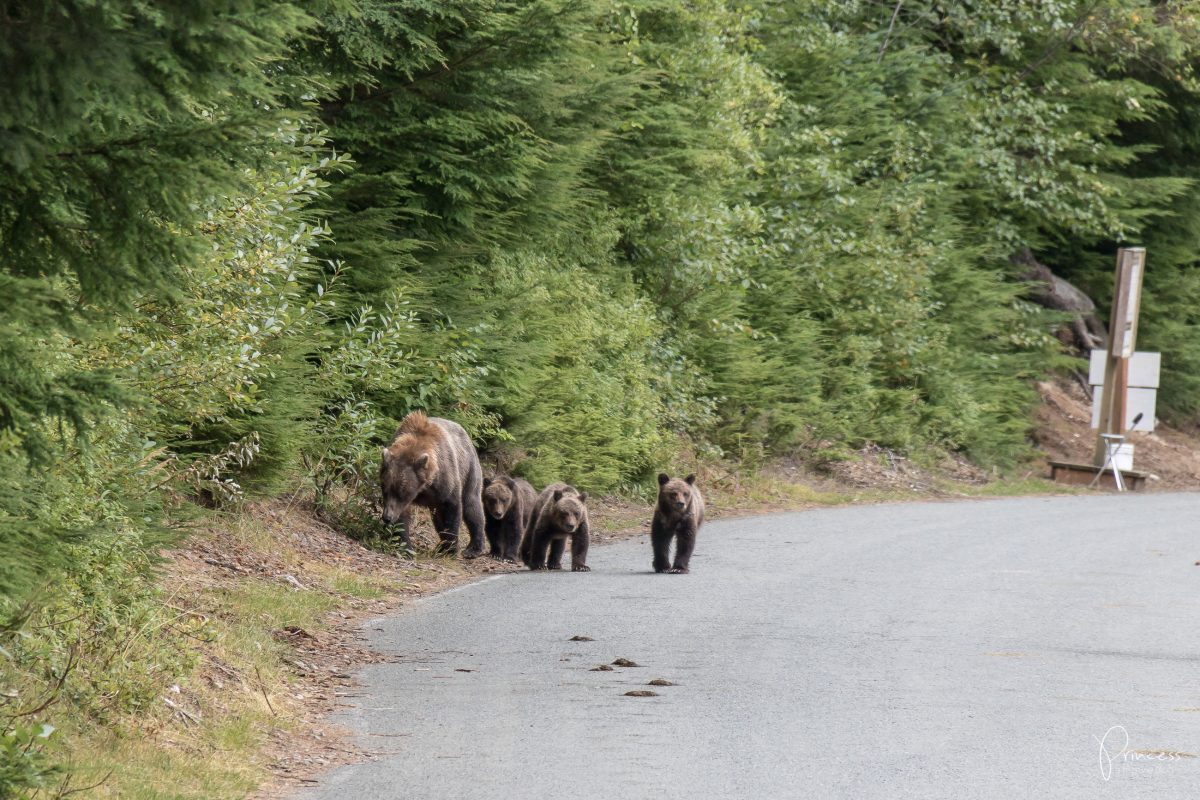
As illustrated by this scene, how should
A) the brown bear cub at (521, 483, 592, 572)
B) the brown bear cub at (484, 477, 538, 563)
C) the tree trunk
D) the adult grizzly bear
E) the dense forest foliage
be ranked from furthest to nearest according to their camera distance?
the tree trunk, the brown bear cub at (484, 477, 538, 563), the adult grizzly bear, the brown bear cub at (521, 483, 592, 572), the dense forest foliage

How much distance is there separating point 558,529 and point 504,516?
1.45m

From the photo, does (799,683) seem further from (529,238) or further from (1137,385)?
(1137,385)

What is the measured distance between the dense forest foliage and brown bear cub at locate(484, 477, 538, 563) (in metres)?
1.27

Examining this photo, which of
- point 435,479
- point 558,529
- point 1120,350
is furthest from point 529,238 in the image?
point 1120,350

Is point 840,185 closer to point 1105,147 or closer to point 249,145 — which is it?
point 1105,147

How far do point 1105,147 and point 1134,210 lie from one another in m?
1.59

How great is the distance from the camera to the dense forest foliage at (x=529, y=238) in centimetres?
532

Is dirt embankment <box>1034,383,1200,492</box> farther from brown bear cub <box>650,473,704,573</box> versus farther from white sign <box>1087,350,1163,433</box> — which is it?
brown bear cub <box>650,473,704,573</box>

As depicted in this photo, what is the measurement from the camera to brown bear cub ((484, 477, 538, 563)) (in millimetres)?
15836

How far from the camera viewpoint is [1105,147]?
1373 inches

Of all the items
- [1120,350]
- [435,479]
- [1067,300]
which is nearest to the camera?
[435,479]

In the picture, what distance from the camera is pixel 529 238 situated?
20531 millimetres

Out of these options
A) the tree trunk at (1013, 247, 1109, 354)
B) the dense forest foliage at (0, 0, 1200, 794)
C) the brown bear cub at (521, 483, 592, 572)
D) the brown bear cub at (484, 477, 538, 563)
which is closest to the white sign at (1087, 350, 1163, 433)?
the dense forest foliage at (0, 0, 1200, 794)

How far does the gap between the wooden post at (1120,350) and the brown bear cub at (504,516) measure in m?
16.5
